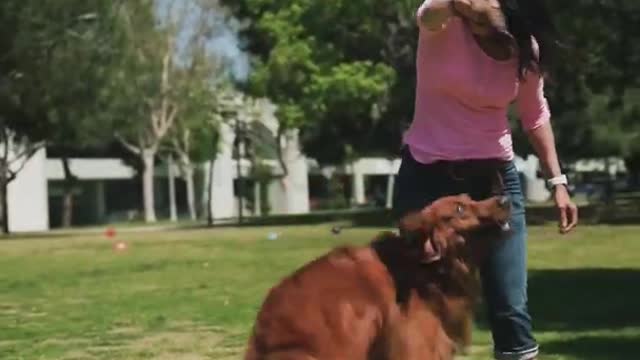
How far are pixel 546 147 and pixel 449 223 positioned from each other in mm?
968

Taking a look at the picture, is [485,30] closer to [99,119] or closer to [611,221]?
[611,221]

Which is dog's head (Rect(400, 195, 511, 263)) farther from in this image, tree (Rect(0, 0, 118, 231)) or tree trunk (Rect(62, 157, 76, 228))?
tree trunk (Rect(62, 157, 76, 228))

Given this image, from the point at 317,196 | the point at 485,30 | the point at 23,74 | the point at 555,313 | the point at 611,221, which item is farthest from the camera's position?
the point at 317,196

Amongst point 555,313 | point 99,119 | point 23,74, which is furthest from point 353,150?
point 555,313

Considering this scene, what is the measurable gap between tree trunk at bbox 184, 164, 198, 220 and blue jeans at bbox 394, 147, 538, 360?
267ft

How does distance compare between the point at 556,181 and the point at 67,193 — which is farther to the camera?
the point at 67,193

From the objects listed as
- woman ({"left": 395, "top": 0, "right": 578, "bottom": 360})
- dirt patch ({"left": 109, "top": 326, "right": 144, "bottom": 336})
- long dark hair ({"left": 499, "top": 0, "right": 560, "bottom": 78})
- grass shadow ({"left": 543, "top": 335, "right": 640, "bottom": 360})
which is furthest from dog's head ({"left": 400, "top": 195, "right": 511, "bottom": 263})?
dirt patch ({"left": 109, "top": 326, "right": 144, "bottom": 336})

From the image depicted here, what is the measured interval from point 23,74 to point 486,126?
43.9m

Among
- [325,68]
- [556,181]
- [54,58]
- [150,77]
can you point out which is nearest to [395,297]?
[556,181]

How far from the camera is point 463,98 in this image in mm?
5160

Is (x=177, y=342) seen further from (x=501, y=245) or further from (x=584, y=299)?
(x=501, y=245)

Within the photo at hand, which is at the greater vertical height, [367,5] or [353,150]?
[367,5]

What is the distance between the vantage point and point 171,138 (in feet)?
267

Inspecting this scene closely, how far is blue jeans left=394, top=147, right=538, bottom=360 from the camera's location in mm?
5293
